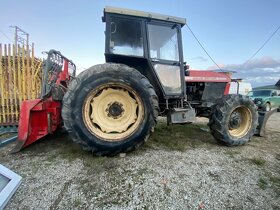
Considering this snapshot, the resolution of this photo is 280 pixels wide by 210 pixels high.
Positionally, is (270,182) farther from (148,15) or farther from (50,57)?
A: (50,57)

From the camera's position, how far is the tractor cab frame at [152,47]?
3346mm

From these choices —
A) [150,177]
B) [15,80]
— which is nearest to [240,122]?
[150,177]

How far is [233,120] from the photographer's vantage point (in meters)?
3.71

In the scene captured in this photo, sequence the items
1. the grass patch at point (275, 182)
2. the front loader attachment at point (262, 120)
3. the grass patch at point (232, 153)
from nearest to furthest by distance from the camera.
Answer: the grass patch at point (275, 182) < the grass patch at point (232, 153) < the front loader attachment at point (262, 120)

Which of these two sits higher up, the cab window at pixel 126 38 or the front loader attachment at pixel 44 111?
the cab window at pixel 126 38

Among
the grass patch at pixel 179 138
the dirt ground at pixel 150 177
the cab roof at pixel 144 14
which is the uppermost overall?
the cab roof at pixel 144 14

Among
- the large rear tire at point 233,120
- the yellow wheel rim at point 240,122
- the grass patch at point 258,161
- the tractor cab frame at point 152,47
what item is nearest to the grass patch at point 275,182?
the grass patch at point 258,161

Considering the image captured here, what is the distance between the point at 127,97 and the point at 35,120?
1633 mm

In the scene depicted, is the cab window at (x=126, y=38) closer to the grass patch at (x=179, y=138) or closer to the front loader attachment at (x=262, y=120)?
the grass patch at (x=179, y=138)

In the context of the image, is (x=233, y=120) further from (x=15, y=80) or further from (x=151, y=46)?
(x=15, y=80)

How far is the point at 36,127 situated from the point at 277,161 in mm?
4008

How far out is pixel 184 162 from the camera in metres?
2.86

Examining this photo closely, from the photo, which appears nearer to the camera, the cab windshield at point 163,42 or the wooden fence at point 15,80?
the cab windshield at point 163,42

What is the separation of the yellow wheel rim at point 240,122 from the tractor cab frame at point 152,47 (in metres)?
1.07
